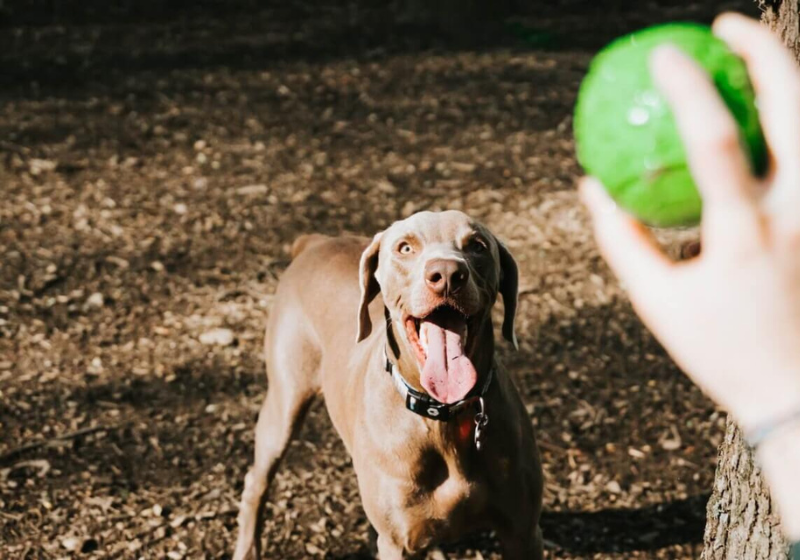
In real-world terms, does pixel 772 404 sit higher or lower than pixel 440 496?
higher

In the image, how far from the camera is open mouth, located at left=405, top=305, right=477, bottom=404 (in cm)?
323

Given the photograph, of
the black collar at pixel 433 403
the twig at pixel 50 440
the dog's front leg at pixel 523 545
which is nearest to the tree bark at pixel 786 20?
the black collar at pixel 433 403

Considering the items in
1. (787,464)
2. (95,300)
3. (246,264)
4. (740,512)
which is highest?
(787,464)

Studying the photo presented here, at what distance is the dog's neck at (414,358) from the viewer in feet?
11.1

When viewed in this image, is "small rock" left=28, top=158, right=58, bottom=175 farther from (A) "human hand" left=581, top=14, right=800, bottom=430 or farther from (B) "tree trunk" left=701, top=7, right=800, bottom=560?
(A) "human hand" left=581, top=14, right=800, bottom=430

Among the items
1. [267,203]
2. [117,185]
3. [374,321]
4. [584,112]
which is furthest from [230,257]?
[584,112]

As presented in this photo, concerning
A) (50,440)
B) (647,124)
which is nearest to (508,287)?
(647,124)

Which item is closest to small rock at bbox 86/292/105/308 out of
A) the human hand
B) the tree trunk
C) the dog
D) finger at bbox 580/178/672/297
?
the dog

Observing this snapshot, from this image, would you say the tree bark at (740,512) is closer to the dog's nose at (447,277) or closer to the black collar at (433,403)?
the black collar at (433,403)

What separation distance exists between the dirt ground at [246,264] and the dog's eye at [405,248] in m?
1.73

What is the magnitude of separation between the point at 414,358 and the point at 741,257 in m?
2.50

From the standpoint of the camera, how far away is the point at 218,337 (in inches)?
241

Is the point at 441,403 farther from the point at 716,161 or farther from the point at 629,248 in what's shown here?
the point at 716,161

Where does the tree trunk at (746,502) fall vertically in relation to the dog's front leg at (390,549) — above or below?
above
